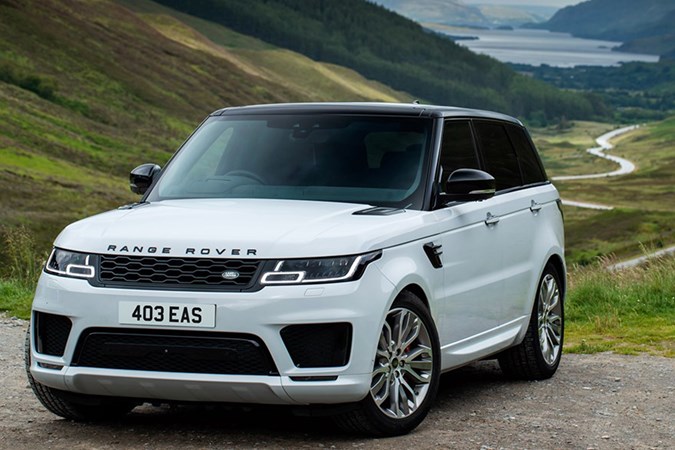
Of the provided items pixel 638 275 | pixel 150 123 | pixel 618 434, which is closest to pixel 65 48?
pixel 150 123

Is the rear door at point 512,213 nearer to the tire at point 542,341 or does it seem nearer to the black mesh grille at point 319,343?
the tire at point 542,341

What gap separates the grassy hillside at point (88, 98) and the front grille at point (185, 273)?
154ft

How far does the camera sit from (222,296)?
599 cm

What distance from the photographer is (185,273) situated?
6.09m

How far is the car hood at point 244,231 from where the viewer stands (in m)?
6.11

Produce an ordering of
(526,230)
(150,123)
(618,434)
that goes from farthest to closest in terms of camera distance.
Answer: (150,123) < (526,230) < (618,434)

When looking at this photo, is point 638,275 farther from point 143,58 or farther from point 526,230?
point 143,58

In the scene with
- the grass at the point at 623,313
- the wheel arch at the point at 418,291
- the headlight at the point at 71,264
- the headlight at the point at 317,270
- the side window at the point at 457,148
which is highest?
the side window at the point at 457,148

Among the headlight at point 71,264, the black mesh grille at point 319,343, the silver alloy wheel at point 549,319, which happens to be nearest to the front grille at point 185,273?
the headlight at point 71,264

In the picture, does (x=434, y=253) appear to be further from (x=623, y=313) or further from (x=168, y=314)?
(x=623, y=313)

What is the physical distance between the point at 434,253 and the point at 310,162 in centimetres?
102

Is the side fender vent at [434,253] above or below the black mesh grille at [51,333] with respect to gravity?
above

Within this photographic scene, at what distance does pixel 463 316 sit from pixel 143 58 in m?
154

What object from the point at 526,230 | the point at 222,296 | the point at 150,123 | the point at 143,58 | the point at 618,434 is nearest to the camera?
the point at 222,296
